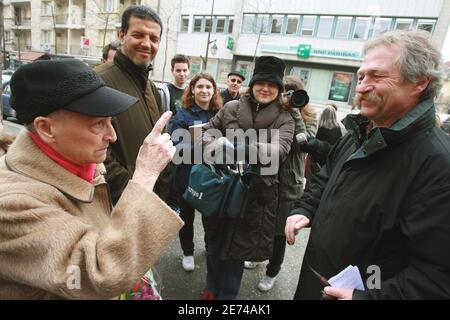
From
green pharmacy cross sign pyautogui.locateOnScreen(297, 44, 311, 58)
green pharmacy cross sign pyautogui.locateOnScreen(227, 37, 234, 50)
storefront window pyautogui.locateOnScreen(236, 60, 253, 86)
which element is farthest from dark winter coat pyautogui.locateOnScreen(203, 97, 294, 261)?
green pharmacy cross sign pyautogui.locateOnScreen(227, 37, 234, 50)

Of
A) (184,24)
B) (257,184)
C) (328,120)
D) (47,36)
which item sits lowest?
(257,184)

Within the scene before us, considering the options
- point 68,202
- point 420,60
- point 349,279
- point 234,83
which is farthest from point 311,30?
point 68,202

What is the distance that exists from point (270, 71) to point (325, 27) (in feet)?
67.9

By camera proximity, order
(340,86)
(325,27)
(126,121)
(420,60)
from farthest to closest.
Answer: (340,86), (325,27), (126,121), (420,60)

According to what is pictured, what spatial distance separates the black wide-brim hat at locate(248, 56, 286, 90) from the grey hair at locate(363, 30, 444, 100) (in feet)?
3.37

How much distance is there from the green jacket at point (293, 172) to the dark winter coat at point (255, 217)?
0.50 feet

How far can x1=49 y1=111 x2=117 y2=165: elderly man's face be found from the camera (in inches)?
42.3

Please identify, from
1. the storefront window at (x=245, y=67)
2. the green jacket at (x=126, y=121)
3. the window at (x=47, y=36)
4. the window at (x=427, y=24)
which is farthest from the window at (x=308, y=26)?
the window at (x=47, y=36)

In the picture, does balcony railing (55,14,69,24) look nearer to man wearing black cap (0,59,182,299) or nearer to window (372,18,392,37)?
window (372,18,392,37)

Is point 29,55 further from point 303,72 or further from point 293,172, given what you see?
point 293,172

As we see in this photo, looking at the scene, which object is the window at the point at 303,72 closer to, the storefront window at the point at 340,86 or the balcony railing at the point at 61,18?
the storefront window at the point at 340,86

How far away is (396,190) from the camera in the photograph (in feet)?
4.36

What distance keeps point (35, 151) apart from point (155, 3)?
27.5m

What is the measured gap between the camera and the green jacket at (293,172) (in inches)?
99.0
